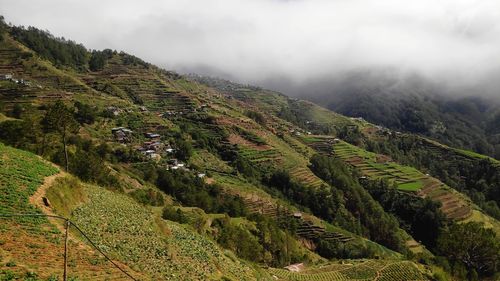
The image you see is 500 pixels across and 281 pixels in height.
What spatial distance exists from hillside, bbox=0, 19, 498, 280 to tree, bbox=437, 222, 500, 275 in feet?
2.48

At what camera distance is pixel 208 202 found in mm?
126250

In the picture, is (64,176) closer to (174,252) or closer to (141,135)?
Result: (174,252)

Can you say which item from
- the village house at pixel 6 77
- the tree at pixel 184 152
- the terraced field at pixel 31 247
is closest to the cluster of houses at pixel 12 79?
the village house at pixel 6 77

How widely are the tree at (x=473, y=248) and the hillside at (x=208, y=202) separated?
0.76 meters

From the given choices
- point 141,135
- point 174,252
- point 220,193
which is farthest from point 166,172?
point 174,252

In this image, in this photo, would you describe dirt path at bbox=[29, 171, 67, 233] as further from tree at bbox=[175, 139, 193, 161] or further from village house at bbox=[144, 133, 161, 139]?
village house at bbox=[144, 133, 161, 139]

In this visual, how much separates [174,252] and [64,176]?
13.9 meters

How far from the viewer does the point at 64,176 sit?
4491cm

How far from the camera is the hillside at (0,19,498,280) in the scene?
1719 inches

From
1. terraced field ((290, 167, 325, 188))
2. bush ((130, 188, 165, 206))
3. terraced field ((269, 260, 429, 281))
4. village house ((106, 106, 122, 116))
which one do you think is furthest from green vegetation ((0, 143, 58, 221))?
terraced field ((290, 167, 325, 188))

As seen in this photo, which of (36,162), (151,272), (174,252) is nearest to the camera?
(151,272)

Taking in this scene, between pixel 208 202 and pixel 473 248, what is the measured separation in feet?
238

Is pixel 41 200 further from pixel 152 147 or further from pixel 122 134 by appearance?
pixel 122 134

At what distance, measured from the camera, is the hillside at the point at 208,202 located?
143ft
